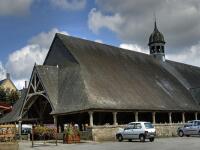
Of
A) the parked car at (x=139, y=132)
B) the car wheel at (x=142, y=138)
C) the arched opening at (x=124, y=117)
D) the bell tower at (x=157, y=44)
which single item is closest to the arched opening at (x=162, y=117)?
the arched opening at (x=124, y=117)

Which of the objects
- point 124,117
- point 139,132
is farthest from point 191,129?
point 139,132

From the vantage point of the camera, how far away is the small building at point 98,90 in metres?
38.4

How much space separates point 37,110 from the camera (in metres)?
45.0

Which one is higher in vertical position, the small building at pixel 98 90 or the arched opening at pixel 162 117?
the small building at pixel 98 90

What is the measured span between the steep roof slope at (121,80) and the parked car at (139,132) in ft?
13.0

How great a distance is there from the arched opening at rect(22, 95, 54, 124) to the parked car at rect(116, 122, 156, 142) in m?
13.0

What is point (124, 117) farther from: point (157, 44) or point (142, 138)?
point (157, 44)

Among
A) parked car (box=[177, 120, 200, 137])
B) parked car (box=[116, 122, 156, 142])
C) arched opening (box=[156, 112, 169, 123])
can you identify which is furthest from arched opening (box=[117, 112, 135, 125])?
parked car (box=[116, 122, 156, 142])

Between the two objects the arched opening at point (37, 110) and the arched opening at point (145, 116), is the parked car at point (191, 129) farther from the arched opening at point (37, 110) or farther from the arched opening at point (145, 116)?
the arched opening at point (37, 110)

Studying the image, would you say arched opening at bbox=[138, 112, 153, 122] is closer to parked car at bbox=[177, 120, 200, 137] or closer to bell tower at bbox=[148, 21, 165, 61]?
parked car at bbox=[177, 120, 200, 137]

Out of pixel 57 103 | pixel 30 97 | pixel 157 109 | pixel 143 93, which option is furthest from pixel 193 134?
pixel 30 97

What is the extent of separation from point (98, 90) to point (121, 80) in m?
6.08

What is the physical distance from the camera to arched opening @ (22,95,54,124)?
142 feet

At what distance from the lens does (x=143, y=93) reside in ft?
145
